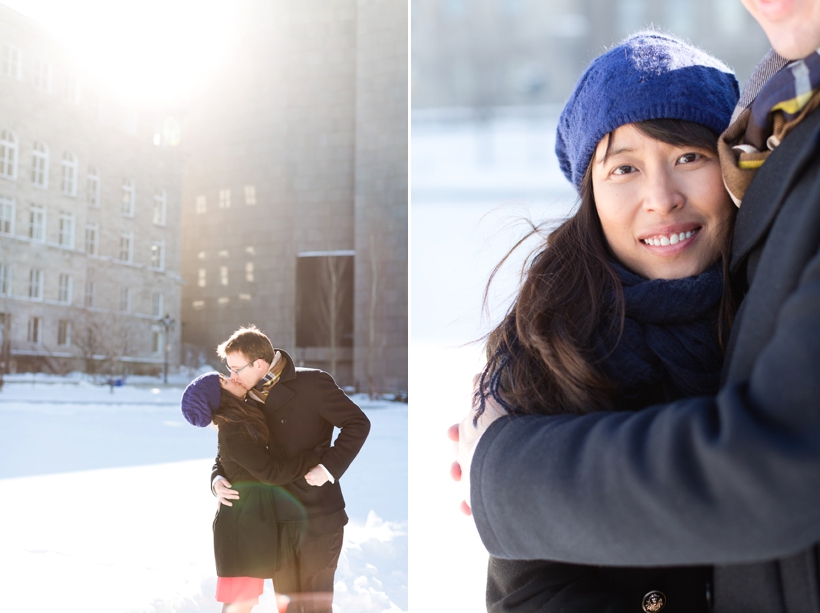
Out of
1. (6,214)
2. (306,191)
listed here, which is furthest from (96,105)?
(306,191)

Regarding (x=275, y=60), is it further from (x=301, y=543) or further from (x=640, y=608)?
(x=640, y=608)

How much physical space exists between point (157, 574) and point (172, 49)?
582 cm

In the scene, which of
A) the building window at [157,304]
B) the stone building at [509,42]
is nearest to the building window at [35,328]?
the building window at [157,304]

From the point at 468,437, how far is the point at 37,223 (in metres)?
16.0

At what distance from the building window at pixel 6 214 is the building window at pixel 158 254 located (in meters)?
2.82

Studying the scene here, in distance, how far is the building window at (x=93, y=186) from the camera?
14.3 metres

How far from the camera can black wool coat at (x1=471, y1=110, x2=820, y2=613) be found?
0.49 meters

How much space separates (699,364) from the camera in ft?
2.85

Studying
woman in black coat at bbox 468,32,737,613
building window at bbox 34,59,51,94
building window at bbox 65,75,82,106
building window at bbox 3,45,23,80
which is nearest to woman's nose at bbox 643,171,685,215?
woman in black coat at bbox 468,32,737,613

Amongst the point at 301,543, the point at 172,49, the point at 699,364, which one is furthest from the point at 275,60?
the point at 699,364

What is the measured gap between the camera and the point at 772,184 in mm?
685

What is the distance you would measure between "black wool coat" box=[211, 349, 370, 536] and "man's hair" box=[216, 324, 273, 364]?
0.32ft

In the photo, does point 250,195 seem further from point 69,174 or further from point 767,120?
point 767,120

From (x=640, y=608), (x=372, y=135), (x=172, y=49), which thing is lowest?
(x=640, y=608)
